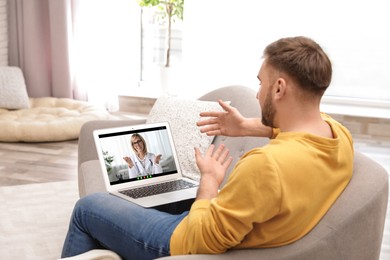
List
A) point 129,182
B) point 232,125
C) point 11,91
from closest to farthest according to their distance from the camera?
1. point 232,125
2. point 129,182
3. point 11,91

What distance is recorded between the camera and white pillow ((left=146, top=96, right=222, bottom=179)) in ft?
8.21

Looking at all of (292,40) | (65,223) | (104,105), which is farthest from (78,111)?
(292,40)

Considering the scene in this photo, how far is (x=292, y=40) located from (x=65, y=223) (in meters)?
1.76

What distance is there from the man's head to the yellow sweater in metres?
0.11

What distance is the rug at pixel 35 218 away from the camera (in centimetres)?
248

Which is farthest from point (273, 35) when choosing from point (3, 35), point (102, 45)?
point (3, 35)

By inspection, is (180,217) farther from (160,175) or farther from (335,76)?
(335,76)

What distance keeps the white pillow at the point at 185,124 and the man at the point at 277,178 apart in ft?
2.84

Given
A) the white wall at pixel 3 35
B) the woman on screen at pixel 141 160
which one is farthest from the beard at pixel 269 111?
the white wall at pixel 3 35

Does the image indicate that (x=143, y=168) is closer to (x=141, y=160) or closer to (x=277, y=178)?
(x=141, y=160)

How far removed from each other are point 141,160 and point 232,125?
0.45m

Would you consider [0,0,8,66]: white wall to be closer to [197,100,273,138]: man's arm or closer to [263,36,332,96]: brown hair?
[197,100,273,138]: man's arm

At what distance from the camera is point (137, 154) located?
7.04ft

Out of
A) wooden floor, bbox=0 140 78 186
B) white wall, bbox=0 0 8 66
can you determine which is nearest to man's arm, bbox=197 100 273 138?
wooden floor, bbox=0 140 78 186
